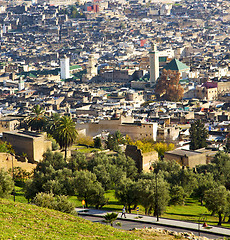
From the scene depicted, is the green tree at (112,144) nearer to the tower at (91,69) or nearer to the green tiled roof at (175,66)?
the green tiled roof at (175,66)

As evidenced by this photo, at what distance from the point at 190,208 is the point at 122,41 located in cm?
11074

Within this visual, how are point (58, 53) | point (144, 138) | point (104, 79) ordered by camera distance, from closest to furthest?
point (144, 138) → point (104, 79) → point (58, 53)

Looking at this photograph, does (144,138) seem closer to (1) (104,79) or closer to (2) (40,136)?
(2) (40,136)

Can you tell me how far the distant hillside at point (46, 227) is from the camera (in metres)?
19.0

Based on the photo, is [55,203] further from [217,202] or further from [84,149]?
[84,149]

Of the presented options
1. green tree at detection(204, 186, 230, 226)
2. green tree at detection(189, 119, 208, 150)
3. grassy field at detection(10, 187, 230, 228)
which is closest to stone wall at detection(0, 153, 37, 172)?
grassy field at detection(10, 187, 230, 228)

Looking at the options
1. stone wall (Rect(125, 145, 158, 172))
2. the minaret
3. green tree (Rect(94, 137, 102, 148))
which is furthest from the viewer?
the minaret

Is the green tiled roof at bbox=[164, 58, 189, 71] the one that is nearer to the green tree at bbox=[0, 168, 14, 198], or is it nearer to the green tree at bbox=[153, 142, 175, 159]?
the green tree at bbox=[153, 142, 175, 159]

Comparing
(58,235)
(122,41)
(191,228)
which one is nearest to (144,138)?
(191,228)

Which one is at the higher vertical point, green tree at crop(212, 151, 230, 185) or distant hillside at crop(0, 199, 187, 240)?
distant hillside at crop(0, 199, 187, 240)

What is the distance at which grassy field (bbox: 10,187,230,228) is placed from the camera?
29547 millimetres

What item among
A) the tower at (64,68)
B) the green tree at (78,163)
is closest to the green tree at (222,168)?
the green tree at (78,163)

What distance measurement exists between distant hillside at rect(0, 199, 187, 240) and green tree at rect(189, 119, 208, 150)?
24.2 m

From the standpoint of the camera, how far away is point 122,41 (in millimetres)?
140875
